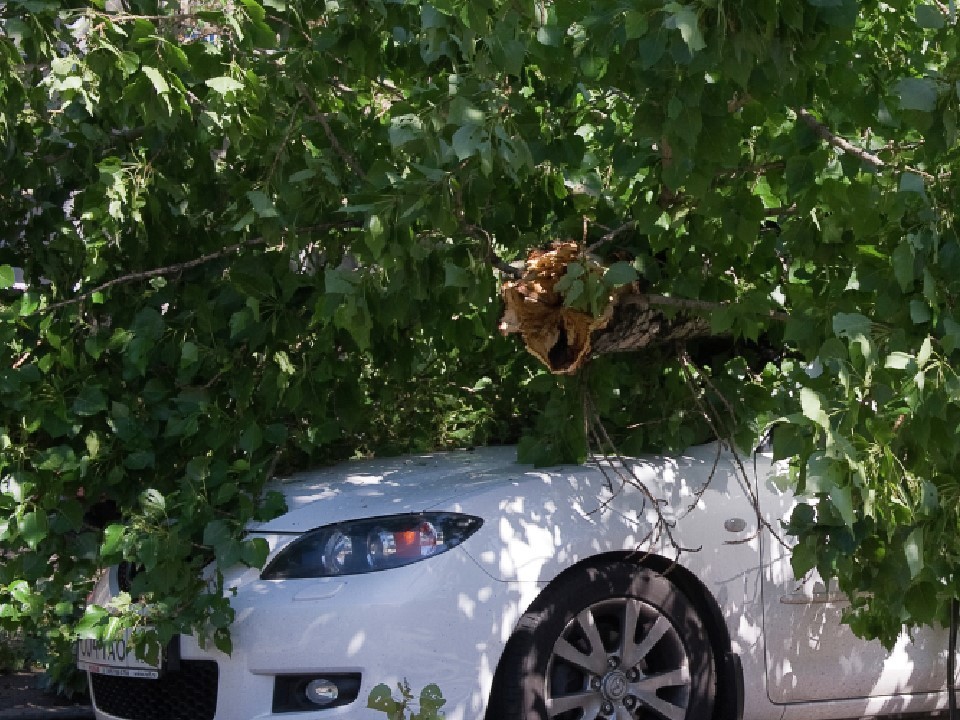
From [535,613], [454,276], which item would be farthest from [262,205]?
[535,613]

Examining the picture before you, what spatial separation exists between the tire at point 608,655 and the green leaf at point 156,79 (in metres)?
2.04

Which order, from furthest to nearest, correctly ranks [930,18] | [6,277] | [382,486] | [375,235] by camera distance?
[382,486] < [6,277] < [375,235] < [930,18]

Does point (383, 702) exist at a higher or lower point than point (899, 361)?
lower

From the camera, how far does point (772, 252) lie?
442cm

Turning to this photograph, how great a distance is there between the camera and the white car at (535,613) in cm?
388

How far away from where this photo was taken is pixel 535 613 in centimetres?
404

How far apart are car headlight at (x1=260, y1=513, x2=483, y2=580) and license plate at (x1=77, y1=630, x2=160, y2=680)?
0.52 m

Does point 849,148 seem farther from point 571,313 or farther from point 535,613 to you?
point 535,613

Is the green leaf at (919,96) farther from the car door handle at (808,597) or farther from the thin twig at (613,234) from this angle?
the car door handle at (808,597)

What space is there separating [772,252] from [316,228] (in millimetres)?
1652

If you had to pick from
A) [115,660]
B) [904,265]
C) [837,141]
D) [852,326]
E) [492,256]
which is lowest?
[115,660]

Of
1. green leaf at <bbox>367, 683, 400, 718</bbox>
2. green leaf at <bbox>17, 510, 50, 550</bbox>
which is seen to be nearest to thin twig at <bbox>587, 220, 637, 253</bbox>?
green leaf at <bbox>367, 683, 400, 718</bbox>

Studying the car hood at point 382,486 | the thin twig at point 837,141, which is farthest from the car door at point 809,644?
the thin twig at point 837,141

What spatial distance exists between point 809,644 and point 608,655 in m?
0.82
